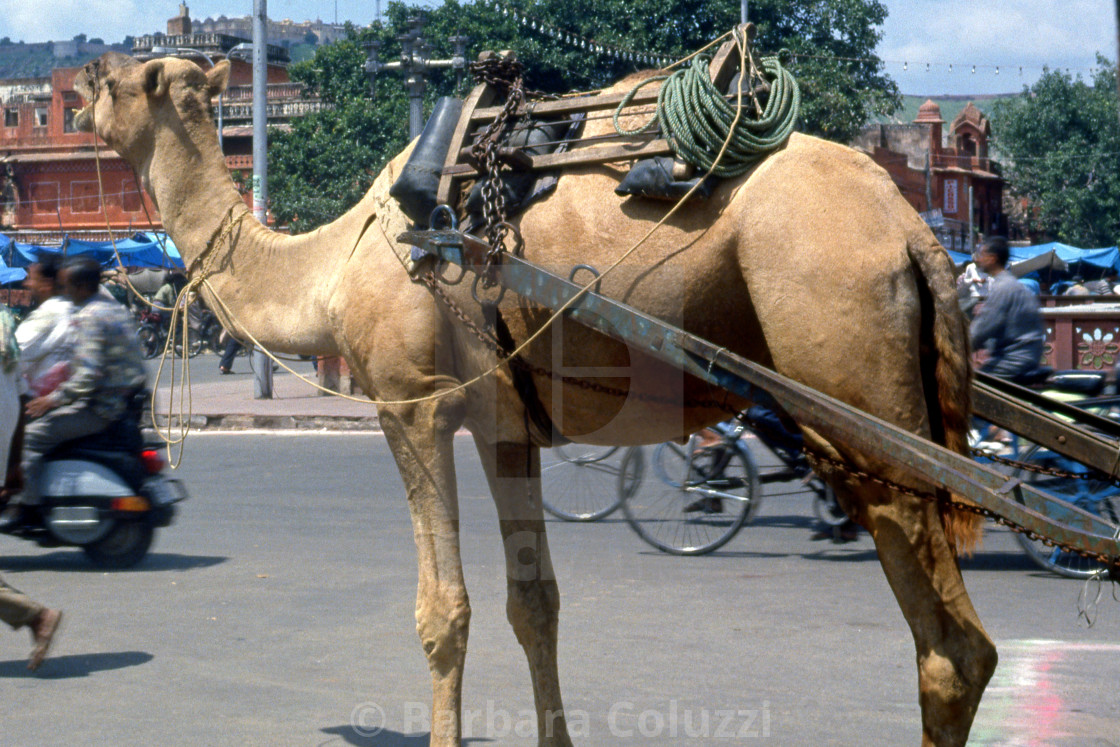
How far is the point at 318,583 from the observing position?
745 centimetres

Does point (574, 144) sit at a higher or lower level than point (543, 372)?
higher

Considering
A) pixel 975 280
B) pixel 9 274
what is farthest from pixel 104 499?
pixel 9 274

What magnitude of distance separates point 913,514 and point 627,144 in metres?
1.28

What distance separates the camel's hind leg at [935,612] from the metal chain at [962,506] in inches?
0.9

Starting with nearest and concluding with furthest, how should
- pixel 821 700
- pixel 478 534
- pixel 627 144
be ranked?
pixel 627 144
pixel 821 700
pixel 478 534

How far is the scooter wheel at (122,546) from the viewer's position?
7.91 metres

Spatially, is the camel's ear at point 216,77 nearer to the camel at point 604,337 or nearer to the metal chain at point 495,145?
the camel at point 604,337

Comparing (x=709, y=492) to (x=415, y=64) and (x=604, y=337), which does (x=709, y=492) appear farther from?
(x=415, y=64)

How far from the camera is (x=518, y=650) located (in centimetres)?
593

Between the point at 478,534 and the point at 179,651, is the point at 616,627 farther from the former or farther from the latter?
the point at 478,534

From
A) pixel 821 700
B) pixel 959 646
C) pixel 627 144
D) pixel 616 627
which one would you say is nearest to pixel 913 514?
pixel 959 646

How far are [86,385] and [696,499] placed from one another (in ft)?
13.2

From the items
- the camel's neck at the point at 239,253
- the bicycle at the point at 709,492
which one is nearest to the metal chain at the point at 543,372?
the camel's neck at the point at 239,253

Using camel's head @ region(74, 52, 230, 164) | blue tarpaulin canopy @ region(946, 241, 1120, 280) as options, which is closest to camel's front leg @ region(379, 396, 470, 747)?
camel's head @ region(74, 52, 230, 164)
